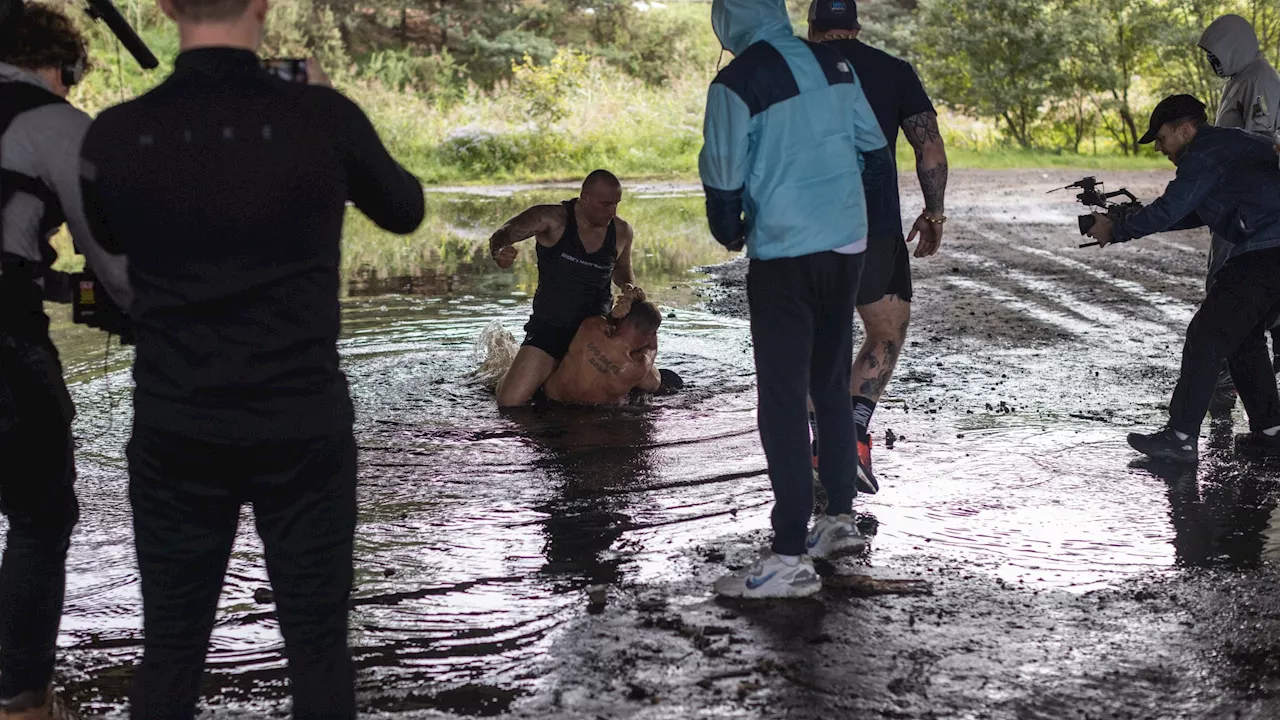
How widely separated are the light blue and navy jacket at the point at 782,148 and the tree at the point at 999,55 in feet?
93.7

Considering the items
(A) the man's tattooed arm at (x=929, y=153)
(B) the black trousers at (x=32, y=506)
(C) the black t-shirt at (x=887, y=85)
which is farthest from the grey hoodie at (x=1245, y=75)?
(B) the black trousers at (x=32, y=506)

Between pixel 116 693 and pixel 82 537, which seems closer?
pixel 116 693

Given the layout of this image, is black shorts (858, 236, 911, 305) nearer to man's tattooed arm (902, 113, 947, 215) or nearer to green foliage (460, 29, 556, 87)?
man's tattooed arm (902, 113, 947, 215)

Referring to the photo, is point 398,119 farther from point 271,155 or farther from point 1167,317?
point 271,155

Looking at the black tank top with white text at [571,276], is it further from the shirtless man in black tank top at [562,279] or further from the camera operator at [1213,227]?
the camera operator at [1213,227]

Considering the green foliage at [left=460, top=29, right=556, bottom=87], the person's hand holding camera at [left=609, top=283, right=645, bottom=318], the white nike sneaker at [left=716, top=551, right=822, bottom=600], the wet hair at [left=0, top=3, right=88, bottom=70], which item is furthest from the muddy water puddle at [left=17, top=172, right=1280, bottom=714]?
the green foliage at [left=460, top=29, right=556, bottom=87]

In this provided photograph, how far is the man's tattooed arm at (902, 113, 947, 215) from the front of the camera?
5.46 metres

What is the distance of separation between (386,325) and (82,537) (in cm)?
518

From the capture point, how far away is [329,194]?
8.05 ft

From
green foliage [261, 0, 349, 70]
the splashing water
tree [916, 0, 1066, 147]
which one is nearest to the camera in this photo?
the splashing water

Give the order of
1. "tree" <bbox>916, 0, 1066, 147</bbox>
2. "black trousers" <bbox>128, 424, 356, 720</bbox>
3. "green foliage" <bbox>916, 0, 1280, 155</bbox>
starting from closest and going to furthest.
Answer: "black trousers" <bbox>128, 424, 356, 720</bbox>
"green foliage" <bbox>916, 0, 1280, 155</bbox>
"tree" <bbox>916, 0, 1066, 147</bbox>

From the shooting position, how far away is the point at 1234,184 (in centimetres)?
579

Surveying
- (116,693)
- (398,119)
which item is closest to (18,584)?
(116,693)

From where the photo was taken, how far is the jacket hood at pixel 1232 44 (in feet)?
23.1
